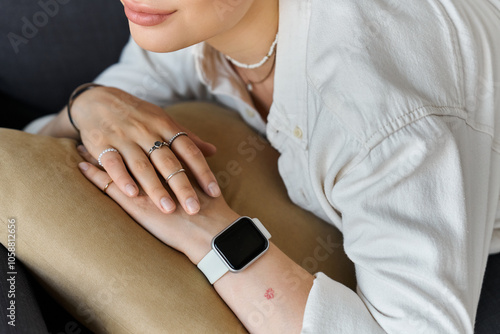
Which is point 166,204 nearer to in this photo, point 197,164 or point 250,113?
point 197,164

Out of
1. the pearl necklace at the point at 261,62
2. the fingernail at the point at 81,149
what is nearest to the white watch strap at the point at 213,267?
the fingernail at the point at 81,149

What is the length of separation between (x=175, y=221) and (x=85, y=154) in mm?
231

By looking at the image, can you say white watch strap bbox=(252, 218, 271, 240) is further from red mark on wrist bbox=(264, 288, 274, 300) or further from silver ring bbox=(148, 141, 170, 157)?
silver ring bbox=(148, 141, 170, 157)

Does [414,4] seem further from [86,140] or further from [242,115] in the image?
[86,140]

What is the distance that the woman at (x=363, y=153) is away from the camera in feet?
2.37

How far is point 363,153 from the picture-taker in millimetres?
740

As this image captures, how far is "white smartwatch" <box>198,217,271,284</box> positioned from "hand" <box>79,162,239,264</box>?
18 millimetres

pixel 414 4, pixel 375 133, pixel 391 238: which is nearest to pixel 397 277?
pixel 391 238

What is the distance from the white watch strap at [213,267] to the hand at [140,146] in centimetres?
8

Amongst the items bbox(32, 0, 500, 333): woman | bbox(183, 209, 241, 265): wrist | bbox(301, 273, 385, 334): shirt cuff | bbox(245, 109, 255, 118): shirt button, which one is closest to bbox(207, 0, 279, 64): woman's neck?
bbox(32, 0, 500, 333): woman

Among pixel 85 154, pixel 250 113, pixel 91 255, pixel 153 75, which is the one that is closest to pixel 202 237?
pixel 91 255

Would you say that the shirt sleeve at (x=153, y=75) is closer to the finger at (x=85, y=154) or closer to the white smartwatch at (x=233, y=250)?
the finger at (x=85, y=154)

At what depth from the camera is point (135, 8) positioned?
2.55 feet

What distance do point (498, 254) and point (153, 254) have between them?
27.0 inches
